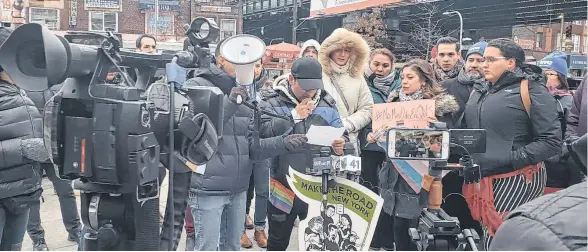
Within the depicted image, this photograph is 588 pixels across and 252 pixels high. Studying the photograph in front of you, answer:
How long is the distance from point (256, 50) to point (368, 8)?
21.5 metres

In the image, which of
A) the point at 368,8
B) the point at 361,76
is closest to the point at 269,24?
the point at 368,8

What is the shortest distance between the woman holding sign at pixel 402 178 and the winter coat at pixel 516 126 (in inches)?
12.5

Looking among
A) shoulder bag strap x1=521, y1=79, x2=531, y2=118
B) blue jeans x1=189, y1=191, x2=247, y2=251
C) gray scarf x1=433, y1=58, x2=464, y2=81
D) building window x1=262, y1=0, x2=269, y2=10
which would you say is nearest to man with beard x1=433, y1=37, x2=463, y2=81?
gray scarf x1=433, y1=58, x2=464, y2=81

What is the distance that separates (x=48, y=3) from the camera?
92.0 ft

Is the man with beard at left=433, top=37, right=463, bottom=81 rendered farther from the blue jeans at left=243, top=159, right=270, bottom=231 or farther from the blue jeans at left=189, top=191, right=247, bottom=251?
the blue jeans at left=189, top=191, right=247, bottom=251

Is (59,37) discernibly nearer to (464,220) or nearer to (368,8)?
(464,220)

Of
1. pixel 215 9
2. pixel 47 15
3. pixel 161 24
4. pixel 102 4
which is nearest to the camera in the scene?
pixel 47 15

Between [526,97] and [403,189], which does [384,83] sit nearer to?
[403,189]

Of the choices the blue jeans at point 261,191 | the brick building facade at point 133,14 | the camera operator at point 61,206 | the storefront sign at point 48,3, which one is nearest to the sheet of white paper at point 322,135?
the blue jeans at point 261,191

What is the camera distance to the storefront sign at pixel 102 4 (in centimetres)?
2917

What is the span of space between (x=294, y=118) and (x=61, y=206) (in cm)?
227

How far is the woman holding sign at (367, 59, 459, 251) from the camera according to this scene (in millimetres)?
3701

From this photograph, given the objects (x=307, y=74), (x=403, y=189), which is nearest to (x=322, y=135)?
(x=307, y=74)

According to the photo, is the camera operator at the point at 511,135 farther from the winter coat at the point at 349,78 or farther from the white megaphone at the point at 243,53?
the white megaphone at the point at 243,53
